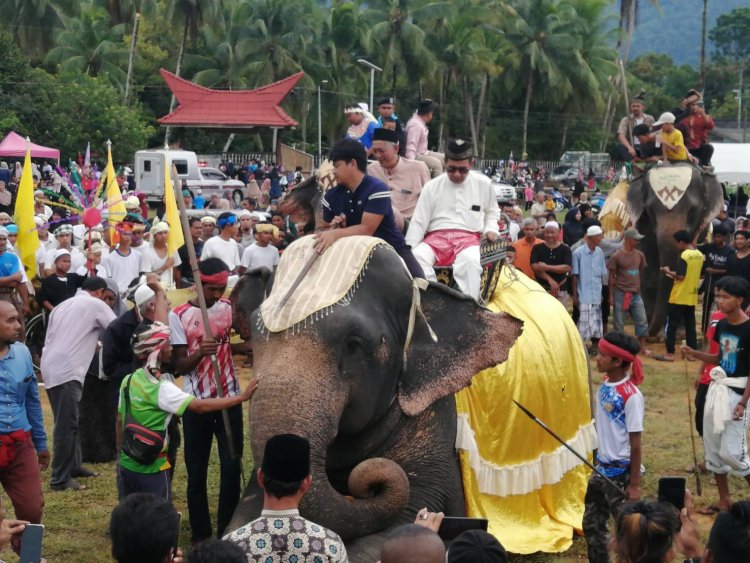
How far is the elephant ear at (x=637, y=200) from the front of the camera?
1695 cm

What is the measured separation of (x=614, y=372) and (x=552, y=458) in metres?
1.07

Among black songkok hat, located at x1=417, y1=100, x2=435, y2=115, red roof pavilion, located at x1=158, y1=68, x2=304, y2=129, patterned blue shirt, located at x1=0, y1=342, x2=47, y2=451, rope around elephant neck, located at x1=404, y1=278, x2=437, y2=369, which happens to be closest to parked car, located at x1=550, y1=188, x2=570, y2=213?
red roof pavilion, located at x1=158, y1=68, x2=304, y2=129

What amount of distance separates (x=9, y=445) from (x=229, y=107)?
41.3 meters

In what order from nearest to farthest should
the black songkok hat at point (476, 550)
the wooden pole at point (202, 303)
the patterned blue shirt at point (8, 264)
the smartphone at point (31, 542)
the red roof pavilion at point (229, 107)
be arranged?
the black songkok hat at point (476, 550) → the smartphone at point (31, 542) → the wooden pole at point (202, 303) → the patterned blue shirt at point (8, 264) → the red roof pavilion at point (229, 107)

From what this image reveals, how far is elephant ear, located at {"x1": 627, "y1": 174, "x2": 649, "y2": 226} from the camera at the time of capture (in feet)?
55.6

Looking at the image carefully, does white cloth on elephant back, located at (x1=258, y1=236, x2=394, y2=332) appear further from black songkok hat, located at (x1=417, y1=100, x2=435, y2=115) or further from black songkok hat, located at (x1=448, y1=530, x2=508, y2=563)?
black songkok hat, located at (x1=417, y1=100, x2=435, y2=115)

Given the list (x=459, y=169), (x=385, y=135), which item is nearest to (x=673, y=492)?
(x=459, y=169)

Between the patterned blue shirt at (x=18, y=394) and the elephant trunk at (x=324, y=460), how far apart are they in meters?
1.70

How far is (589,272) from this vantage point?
15.4m

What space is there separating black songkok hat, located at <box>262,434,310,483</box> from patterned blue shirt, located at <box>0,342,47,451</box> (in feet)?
8.87

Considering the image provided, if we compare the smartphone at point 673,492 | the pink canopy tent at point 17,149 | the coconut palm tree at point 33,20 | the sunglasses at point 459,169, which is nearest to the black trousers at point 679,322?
the sunglasses at point 459,169

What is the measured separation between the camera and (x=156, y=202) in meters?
30.7

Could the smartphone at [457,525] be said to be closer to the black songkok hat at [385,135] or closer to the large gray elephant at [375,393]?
the large gray elephant at [375,393]

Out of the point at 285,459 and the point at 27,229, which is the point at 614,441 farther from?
the point at 27,229
